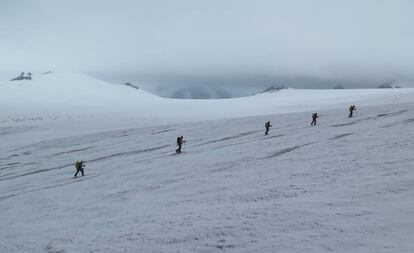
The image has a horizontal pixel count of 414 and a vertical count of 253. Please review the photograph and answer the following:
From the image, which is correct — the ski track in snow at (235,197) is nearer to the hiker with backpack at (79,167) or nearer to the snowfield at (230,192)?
the snowfield at (230,192)

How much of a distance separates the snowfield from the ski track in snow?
0.05 metres

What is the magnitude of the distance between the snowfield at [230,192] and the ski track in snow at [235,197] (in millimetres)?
48

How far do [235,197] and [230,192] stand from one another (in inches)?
31.3

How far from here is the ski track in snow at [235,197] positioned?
11.5m

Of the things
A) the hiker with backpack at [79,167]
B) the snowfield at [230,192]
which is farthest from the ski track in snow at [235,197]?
the hiker with backpack at [79,167]

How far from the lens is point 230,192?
16.3 metres

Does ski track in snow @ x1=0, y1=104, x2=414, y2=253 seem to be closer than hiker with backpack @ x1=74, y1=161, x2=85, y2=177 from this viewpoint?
Yes

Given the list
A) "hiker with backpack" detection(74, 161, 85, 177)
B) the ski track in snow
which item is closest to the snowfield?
the ski track in snow

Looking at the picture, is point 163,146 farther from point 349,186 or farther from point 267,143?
point 349,186

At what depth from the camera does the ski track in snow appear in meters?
11.5

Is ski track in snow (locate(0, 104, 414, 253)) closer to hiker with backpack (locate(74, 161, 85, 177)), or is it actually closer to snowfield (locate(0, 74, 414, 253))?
snowfield (locate(0, 74, 414, 253))

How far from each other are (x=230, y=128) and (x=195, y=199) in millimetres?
21389

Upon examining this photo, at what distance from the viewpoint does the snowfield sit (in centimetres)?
1161

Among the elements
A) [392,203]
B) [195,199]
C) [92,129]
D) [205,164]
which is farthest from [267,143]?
[92,129]
